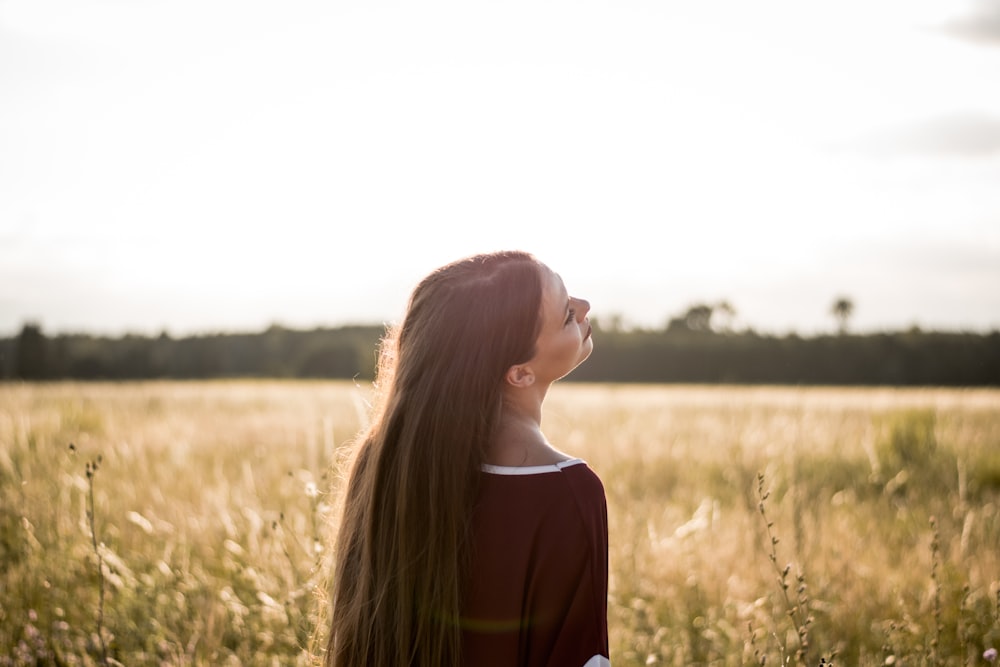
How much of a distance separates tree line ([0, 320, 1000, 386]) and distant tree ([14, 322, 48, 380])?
391mm

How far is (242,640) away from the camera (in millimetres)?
3361

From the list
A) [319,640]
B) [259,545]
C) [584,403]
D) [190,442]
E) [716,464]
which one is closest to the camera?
[319,640]

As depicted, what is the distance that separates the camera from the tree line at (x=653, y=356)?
31.4 m

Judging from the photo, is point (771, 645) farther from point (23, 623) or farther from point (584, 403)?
point (584, 403)

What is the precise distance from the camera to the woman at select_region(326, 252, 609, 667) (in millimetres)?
1584

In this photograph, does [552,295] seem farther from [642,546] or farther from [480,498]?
[642,546]

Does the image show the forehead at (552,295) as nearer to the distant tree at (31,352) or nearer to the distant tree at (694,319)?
the distant tree at (31,352)

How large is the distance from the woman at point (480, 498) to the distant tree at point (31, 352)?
2671 cm

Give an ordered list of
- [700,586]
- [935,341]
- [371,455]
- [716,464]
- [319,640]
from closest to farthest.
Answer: [371,455]
[319,640]
[700,586]
[716,464]
[935,341]

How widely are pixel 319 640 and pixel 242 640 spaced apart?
1122 millimetres

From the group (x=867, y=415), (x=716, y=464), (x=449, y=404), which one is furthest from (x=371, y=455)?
(x=867, y=415)

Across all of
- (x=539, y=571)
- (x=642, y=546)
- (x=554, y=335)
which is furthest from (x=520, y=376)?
(x=642, y=546)

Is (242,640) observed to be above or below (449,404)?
below

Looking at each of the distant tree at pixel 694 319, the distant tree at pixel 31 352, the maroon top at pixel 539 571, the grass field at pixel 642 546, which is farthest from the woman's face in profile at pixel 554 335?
the distant tree at pixel 694 319
